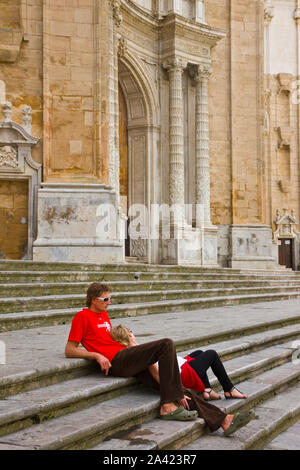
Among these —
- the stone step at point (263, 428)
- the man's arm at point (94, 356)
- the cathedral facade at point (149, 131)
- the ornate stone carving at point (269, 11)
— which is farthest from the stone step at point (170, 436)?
the ornate stone carving at point (269, 11)

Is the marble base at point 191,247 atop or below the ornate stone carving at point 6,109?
below

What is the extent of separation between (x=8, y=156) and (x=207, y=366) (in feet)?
35.1

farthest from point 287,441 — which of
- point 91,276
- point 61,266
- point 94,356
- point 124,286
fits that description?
point 61,266

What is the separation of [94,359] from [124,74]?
16.3 metres

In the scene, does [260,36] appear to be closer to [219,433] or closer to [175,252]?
[175,252]

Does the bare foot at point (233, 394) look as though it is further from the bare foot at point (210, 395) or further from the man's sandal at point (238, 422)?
the man's sandal at point (238, 422)

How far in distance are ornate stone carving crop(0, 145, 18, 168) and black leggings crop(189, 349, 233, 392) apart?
1036cm

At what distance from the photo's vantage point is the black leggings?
17.2 feet

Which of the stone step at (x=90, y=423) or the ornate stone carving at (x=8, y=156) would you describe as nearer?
the stone step at (x=90, y=423)

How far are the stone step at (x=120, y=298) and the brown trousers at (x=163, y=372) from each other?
139 inches

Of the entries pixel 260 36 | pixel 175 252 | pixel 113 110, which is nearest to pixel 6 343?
pixel 113 110

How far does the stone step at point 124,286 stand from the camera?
9188 mm

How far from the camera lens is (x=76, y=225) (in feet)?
47.9

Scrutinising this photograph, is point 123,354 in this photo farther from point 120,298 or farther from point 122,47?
point 122,47
